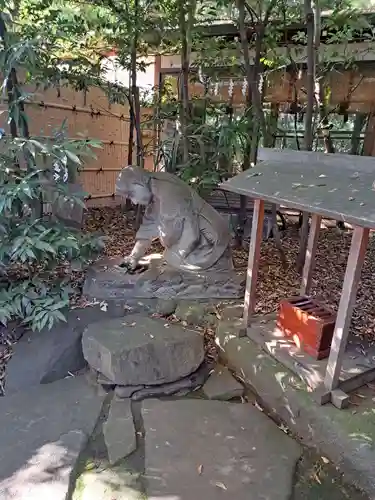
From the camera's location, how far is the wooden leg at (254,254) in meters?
2.57

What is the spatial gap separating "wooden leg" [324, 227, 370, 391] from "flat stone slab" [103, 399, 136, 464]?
1.04 meters

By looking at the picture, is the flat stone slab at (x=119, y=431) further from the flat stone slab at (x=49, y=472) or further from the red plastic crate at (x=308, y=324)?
the red plastic crate at (x=308, y=324)

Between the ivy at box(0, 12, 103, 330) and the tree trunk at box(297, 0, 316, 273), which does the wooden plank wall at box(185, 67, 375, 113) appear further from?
the ivy at box(0, 12, 103, 330)

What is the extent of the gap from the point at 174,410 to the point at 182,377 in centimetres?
24

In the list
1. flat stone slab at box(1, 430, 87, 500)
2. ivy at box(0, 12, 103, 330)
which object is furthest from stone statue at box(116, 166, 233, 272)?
flat stone slab at box(1, 430, 87, 500)

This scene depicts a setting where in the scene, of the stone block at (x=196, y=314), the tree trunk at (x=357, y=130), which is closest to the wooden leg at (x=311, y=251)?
the stone block at (x=196, y=314)

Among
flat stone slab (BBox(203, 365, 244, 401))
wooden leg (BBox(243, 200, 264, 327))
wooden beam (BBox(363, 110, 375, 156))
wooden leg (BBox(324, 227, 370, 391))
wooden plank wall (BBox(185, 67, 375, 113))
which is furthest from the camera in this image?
wooden beam (BBox(363, 110, 375, 156))

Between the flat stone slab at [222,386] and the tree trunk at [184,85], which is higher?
the tree trunk at [184,85]

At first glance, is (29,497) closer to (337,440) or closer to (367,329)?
(337,440)

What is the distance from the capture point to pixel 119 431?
85.3 inches

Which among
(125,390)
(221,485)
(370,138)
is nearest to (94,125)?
(370,138)

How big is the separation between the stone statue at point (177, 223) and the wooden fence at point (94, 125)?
1.83 metres

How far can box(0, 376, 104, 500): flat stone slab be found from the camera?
1.84m

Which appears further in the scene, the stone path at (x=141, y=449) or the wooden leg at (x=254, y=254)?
the wooden leg at (x=254, y=254)
